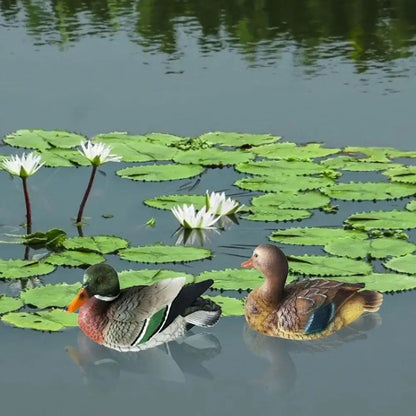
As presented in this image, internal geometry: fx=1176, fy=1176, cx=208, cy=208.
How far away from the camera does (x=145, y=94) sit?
8.27m

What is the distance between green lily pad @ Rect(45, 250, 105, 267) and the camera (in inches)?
205

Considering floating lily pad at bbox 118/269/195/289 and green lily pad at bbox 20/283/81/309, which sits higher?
green lily pad at bbox 20/283/81/309

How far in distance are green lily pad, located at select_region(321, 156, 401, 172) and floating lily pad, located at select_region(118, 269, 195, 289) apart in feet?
5.90

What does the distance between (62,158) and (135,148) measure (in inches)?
17.4

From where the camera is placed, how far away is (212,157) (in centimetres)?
673

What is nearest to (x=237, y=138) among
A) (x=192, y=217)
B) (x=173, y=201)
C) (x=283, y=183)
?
(x=283, y=183)

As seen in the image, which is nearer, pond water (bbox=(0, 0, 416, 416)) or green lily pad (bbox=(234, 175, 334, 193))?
pond water (bbox=(0, 0, 416, 416))

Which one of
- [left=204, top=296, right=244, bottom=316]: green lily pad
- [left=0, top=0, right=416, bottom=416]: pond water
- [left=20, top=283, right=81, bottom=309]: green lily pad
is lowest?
[left=0, top=0, right=416, bottom=416]: pond water

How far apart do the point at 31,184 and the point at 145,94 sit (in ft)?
6.47

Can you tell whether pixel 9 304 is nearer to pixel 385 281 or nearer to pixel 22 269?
pixel 22 269

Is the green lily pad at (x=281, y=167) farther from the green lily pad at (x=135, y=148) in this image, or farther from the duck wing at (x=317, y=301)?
the duck wing at (x=317, y=301)

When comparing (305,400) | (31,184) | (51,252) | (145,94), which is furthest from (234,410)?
(145,94)

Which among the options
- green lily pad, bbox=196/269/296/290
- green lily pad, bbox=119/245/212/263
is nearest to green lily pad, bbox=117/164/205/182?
green lily pad, bbox=119/245/212/263

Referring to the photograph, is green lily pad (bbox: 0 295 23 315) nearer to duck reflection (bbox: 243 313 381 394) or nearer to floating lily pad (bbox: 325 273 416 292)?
duck reflection (bbox: 243 313 381 394)
